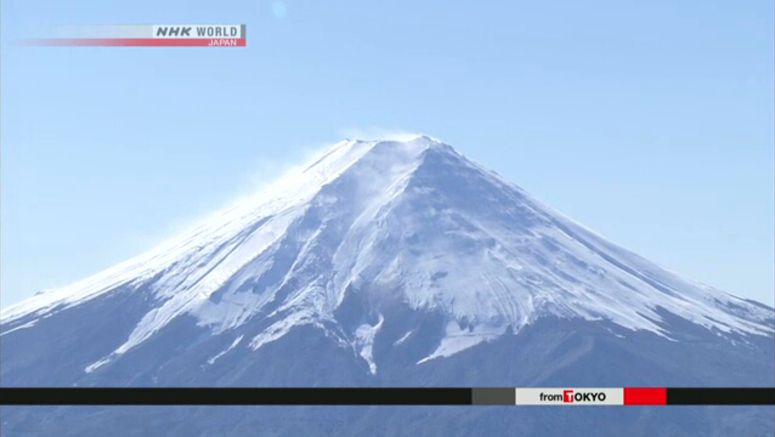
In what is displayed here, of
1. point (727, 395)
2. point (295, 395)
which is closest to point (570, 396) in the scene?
point (727, 395)

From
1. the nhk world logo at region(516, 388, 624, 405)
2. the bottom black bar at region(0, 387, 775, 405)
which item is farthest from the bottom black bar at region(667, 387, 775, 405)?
the nhk world logo at region(516, 388, 624, 405)

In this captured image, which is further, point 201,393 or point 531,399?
point 531,399

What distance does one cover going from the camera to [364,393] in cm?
1727

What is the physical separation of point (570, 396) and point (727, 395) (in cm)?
207

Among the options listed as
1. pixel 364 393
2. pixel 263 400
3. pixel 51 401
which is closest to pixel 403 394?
pixel 364 393

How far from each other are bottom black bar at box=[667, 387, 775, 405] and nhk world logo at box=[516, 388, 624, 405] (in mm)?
920

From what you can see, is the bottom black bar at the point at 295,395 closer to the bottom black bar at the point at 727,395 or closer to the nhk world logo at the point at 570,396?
the bottom black bar at the point at 727,395

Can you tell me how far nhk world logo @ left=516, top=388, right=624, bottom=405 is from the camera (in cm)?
1762

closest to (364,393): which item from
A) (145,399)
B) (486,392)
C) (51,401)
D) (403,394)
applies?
(403,394)

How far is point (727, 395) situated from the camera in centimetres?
1714

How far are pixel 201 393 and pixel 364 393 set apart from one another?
215 cm

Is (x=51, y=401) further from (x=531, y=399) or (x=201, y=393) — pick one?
(x=531, y=399)

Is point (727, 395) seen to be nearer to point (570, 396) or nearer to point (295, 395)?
point (570, 396)

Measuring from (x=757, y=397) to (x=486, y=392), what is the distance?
11.8 ft
